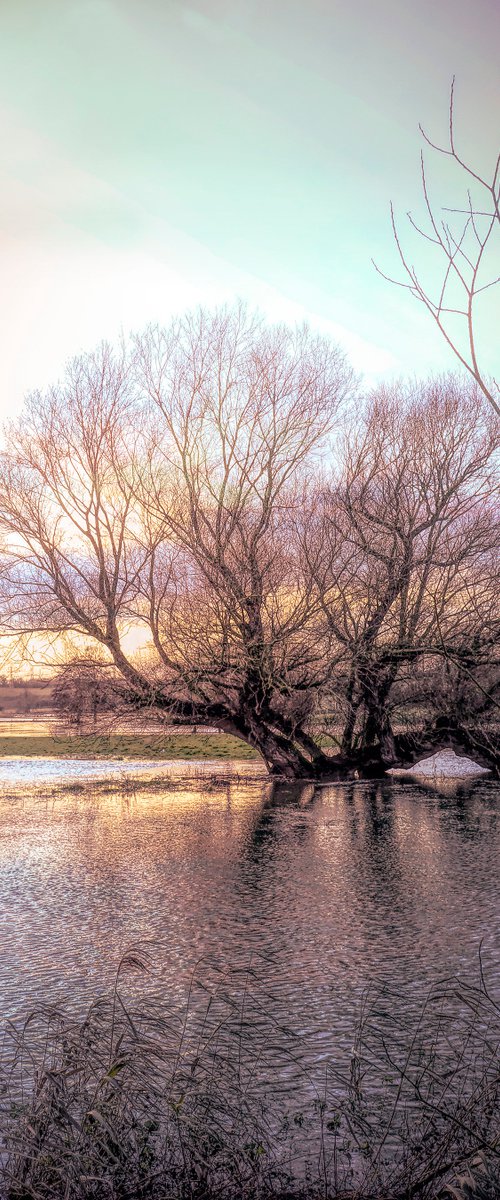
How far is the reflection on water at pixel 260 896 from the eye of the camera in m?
6.19

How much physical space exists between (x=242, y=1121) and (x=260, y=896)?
4.88m

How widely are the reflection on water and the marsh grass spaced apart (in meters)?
0.63

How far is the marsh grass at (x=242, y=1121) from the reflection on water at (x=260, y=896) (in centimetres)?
63

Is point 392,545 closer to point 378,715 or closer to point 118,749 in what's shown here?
point 378,715

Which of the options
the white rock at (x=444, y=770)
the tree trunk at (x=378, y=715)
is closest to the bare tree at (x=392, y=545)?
the tree trunk at (x=378, y=715)

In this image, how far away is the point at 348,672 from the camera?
18.3 meters

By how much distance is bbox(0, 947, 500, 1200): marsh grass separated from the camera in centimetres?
333

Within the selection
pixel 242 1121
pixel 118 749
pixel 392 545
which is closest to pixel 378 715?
pixel 392 545

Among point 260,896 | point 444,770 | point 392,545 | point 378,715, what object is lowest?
point 260,896

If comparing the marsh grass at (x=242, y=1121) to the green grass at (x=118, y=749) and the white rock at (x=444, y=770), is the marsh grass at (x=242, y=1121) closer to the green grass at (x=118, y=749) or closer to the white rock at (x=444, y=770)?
the white rock at (x=444, y=770)

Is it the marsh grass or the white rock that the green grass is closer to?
the white rock

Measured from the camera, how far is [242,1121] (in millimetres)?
3859

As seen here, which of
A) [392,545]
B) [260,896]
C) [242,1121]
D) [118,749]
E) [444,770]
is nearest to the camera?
[242,1121]

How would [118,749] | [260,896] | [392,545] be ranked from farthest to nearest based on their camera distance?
[118,749], [392,545], [260,896]
